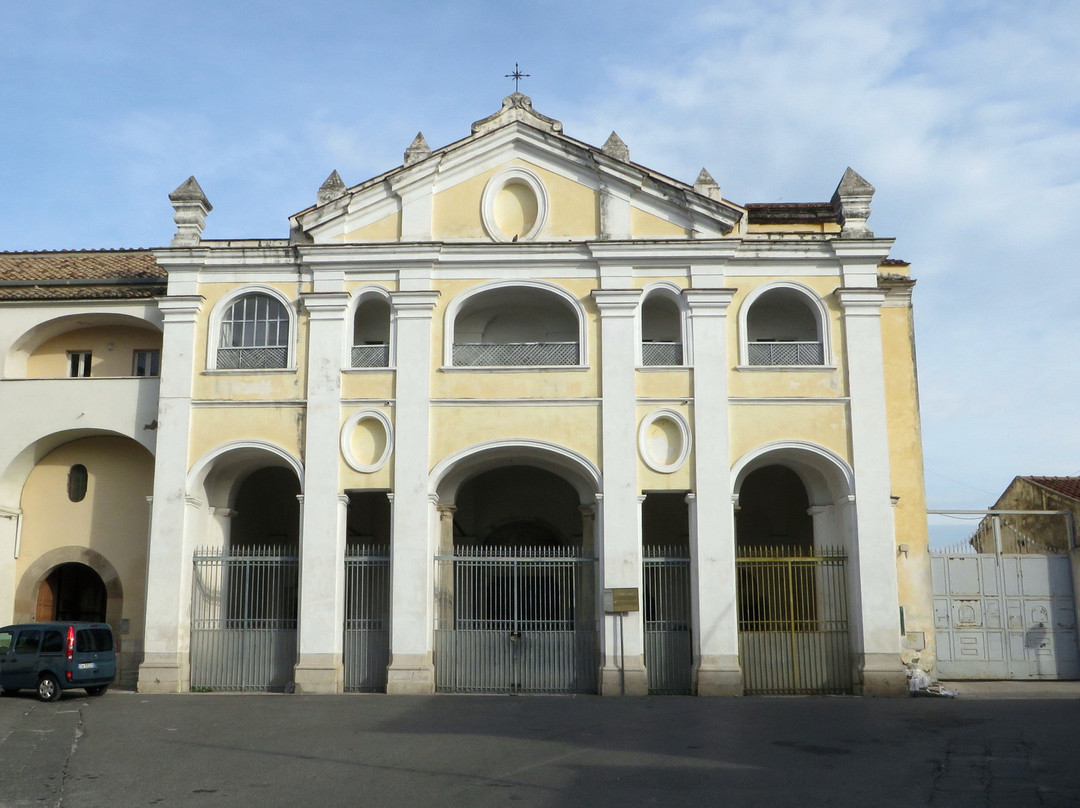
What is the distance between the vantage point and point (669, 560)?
1911 cm

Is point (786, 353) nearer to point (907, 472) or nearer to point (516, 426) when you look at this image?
point (907, 472)

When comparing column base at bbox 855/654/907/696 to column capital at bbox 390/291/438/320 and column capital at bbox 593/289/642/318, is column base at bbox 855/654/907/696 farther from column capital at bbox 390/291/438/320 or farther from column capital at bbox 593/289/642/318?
column capital at bbox 390/291/438/320

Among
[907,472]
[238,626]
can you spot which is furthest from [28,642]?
[907,472]

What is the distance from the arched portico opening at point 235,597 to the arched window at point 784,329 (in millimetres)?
9066

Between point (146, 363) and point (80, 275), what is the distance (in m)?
2.34

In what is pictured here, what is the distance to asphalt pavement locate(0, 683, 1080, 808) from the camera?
397 inches

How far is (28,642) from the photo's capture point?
17.8 meters

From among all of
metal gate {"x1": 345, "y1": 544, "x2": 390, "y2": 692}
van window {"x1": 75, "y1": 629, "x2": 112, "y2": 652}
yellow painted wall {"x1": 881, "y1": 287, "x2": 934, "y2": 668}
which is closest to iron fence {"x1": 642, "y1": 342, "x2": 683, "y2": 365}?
yellow painted wall {"x1": 881, "y1": 287, "x2": 934, "y2": 668}

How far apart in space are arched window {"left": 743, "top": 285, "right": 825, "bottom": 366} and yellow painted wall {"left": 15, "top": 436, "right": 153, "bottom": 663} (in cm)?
1278

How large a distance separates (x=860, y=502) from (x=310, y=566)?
32.7 feet

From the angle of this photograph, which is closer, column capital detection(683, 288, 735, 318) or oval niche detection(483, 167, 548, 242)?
column capital detection(683, 288, 735, 318)

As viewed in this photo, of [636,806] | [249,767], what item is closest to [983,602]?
[636,806]

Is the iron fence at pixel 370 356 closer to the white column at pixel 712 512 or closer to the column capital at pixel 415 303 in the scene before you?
the column capital at pixel 415 303

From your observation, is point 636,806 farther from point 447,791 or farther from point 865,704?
point 865,704
